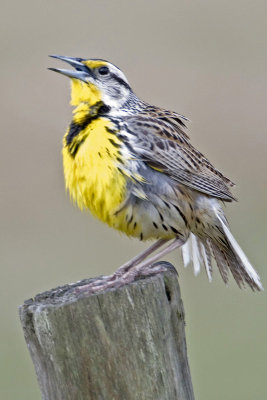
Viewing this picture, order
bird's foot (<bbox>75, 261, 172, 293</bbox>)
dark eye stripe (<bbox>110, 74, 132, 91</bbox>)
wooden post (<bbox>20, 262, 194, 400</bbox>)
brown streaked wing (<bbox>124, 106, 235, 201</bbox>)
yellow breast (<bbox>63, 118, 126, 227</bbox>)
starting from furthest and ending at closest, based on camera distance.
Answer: dark eye stripe (<bbox>110, 74, 132, 91</bbox>) < brown streaked wing (<bbox>124, 106, 235, 201</bbox>) < yellow breast (<bbox>63, 118, 126, 227</bbox>) < bird's foot (<bbox>75, 261, 172, 293</bbox>) < wooden post (<bbox>20, 262, 194, 400</bbox>)

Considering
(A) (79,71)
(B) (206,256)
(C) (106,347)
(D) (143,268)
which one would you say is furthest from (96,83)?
(C) (106,347)

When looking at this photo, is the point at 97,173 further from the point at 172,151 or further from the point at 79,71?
the point at 79,71

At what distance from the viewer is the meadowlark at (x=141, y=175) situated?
3.38m

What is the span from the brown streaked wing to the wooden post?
1071mm

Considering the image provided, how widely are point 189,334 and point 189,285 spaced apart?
407 millimetres

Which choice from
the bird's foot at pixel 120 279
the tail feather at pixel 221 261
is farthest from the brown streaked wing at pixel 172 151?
the bird's foot at pixel 120 279

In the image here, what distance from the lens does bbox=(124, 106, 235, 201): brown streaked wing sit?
11.6 ft

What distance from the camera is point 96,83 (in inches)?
145

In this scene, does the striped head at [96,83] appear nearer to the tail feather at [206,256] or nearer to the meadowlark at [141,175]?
the meadowlark at [141,175]

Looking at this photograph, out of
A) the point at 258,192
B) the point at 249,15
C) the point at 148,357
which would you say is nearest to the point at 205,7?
the point at 249,15

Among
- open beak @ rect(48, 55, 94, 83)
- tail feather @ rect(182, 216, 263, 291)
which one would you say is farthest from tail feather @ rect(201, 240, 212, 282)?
open beak @ rect(48, 55, 94, 83)

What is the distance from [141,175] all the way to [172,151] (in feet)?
0.83

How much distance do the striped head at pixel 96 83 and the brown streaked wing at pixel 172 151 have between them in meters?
0.12

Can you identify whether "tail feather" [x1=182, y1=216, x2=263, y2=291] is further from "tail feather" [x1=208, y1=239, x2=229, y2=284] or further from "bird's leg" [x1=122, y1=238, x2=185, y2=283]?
"bird's leg" [x1=122, y1=238, x2=185, y2=283]
